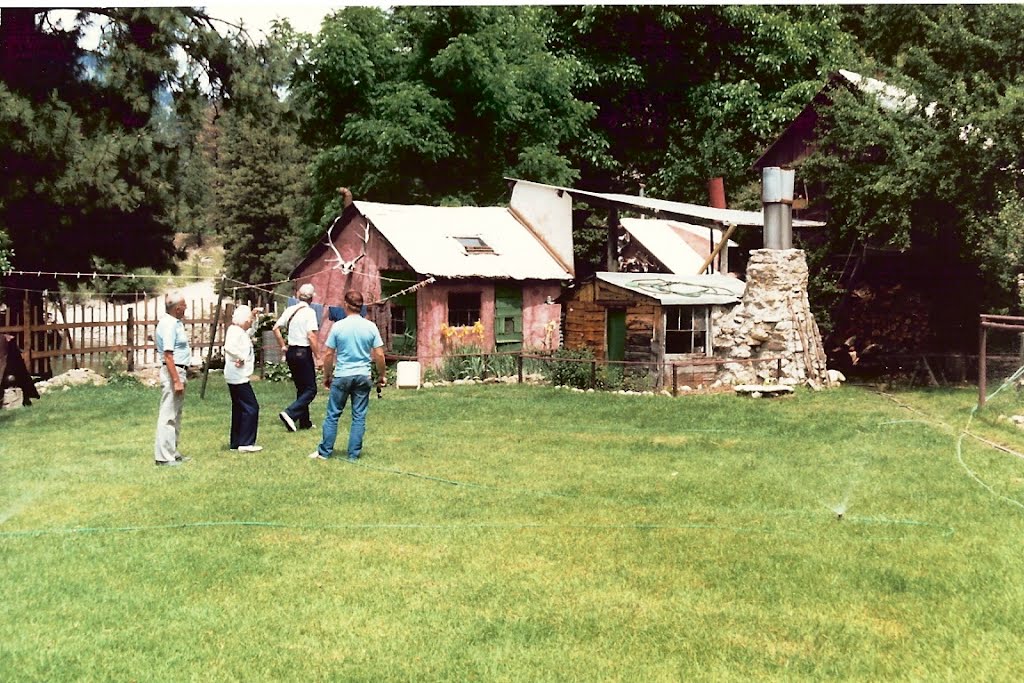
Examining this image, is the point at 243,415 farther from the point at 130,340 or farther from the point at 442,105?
the point at 442,105

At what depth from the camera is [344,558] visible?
628cm

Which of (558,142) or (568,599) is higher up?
(558,142)

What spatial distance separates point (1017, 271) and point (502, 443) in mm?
5841

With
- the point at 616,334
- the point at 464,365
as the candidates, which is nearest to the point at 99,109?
the point at 464,365

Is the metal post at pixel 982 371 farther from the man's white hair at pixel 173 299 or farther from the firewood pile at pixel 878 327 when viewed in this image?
the man's white hair at pixel 173 299

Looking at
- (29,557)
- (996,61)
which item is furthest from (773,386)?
(29,557)

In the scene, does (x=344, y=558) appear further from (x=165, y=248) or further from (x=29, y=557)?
(x=165, y=248)

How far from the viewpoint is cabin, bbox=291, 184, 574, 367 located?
1513 cm

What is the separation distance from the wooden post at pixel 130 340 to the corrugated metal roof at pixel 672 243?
7.77 m

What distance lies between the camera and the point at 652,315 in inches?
650

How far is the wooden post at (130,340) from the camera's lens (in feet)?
44.9

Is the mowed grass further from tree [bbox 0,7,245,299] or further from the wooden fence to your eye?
tree [bbox 0,7,245,299]

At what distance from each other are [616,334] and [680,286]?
1.30m

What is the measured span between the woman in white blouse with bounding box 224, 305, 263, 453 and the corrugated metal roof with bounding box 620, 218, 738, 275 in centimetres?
856
